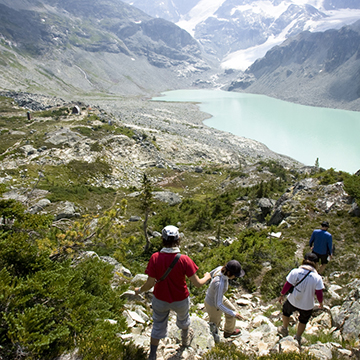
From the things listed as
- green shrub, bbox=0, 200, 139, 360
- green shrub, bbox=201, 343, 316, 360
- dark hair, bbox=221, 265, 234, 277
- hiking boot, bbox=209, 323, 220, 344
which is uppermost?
dark hair, bbox=221, 265, 234, 277

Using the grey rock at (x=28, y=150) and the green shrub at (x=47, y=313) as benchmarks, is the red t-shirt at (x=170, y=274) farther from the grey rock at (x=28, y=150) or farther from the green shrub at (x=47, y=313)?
the grey rock at (x=28, y=150)

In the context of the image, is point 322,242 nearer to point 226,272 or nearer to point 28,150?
point 226,272

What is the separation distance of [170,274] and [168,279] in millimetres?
116

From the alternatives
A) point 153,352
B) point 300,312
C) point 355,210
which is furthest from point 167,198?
point 153,352

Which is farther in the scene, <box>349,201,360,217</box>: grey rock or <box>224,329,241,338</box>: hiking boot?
<box>349,201,360,217</box>: grey rock

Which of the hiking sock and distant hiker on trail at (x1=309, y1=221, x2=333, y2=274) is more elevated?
distant hiker on trail at (x1=309, y1=221, x2=333, y2=274)

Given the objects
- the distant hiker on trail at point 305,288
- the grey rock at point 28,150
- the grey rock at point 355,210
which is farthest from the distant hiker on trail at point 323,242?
the grey rock at point 28,150

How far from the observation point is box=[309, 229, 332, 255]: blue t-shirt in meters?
7.64

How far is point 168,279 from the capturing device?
404 centimetres

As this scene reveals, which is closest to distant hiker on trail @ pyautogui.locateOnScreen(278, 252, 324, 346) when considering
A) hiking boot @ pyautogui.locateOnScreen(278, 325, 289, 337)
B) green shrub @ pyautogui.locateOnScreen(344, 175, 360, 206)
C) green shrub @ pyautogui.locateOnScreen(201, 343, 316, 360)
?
hiking boot @ pyautogui.locateOnScreen(278, 325, 289, 337)

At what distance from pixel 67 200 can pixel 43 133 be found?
2337 centimetres

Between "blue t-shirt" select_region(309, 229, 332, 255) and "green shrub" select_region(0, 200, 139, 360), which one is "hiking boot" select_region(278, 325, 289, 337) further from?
"blue t-shirt" select_region(309, 229, 332, 255)

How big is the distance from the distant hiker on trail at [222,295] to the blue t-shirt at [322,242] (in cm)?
428

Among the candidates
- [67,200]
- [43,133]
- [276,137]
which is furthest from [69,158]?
[276,137]
